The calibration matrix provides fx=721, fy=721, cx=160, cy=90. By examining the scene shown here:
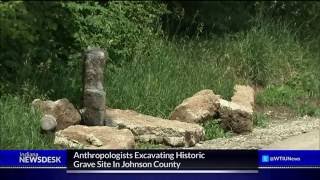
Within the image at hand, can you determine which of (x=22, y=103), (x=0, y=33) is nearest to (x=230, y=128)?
(x=22, y=103)

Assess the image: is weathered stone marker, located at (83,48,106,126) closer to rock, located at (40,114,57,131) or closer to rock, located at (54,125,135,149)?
rock, located at (54,125,135,149)

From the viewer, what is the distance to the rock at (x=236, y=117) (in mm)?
8500

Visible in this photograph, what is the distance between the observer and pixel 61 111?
→ 8031 millimetres

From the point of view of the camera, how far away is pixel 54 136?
748 centimetres

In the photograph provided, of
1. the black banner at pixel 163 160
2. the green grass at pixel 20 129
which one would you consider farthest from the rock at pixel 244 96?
the black banner at pixel 163 160

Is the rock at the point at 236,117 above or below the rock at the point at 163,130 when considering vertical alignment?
above

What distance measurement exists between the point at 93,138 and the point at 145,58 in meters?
3.04

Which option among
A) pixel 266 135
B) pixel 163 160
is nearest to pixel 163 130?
pixel 266 135

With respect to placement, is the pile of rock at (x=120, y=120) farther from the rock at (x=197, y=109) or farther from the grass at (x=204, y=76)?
the grass at (x=204, y=76)

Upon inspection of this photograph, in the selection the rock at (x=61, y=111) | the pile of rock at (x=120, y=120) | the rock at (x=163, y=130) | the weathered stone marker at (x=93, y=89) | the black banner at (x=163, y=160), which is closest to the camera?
the black banner at (x=163, y=160)

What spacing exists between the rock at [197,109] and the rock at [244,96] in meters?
0.41

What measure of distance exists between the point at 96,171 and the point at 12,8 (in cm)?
462

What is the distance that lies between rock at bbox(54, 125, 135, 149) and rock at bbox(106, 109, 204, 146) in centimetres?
28

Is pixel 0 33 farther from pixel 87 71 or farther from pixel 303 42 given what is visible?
pixel 303 42
